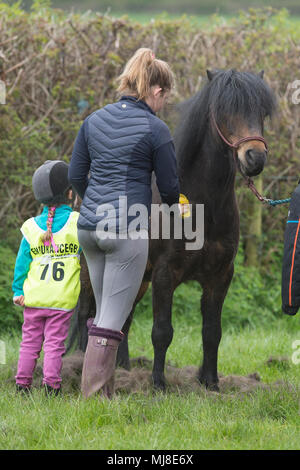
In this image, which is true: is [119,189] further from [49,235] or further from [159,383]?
[159,383]

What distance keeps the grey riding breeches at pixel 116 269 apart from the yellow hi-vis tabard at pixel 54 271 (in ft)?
1.29

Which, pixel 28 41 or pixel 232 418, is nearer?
pixel 232 418

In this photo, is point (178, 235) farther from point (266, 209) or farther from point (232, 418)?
point (266, 209)

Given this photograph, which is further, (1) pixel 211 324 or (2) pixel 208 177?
(1) pixel 211 324

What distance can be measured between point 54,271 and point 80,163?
2.48ft

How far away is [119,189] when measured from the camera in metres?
3.78

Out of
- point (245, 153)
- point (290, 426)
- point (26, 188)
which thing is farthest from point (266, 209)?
point (290, 426)

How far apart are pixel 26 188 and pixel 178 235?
11.0 feet

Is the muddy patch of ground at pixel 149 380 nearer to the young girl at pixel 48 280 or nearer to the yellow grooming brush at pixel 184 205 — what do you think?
the young girl at pixel 48 280

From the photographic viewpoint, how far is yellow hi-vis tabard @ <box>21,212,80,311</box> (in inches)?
166

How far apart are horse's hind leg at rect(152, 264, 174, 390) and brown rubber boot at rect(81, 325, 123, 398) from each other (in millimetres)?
704

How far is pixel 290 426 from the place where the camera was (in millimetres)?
3584

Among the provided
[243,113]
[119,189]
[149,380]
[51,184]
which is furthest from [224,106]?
[149,380]

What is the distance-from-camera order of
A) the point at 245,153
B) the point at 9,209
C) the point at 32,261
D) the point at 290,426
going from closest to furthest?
the point at 290,426
the point at 245,153
the point at 32,261
the point at 9,209
